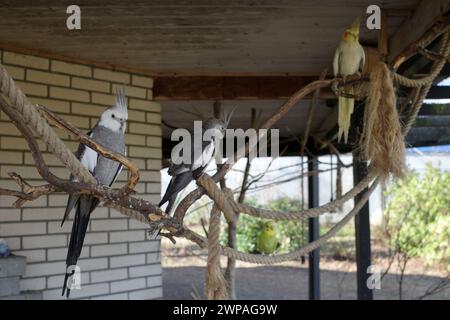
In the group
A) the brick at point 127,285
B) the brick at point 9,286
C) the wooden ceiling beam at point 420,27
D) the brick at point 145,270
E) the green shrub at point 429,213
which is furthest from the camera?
the green shrub at point 429,213

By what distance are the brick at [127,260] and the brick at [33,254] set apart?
51cm

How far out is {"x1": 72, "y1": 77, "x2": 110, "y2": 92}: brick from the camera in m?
3.27

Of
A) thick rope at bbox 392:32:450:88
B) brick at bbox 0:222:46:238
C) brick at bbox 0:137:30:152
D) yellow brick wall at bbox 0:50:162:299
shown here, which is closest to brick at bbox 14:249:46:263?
yellow brick wall at bbox 0:50:162:299

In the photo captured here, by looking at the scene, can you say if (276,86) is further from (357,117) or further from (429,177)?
(429,177)

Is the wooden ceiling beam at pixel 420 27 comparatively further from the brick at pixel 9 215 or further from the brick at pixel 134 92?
the brick at pixel 9 215

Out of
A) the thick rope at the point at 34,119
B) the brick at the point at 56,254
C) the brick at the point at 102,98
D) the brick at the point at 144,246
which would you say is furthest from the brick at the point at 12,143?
the thick rope at the point at 34,119

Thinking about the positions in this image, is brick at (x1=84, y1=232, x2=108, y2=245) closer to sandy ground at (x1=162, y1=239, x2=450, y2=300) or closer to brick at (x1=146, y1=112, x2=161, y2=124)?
brick at (x1=146, y1=112, x2=161, y2=124)

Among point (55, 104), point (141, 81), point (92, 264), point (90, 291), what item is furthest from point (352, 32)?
point (90, 291)

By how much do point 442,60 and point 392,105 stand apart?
0.38 metres

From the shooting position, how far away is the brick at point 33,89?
3035 mm
